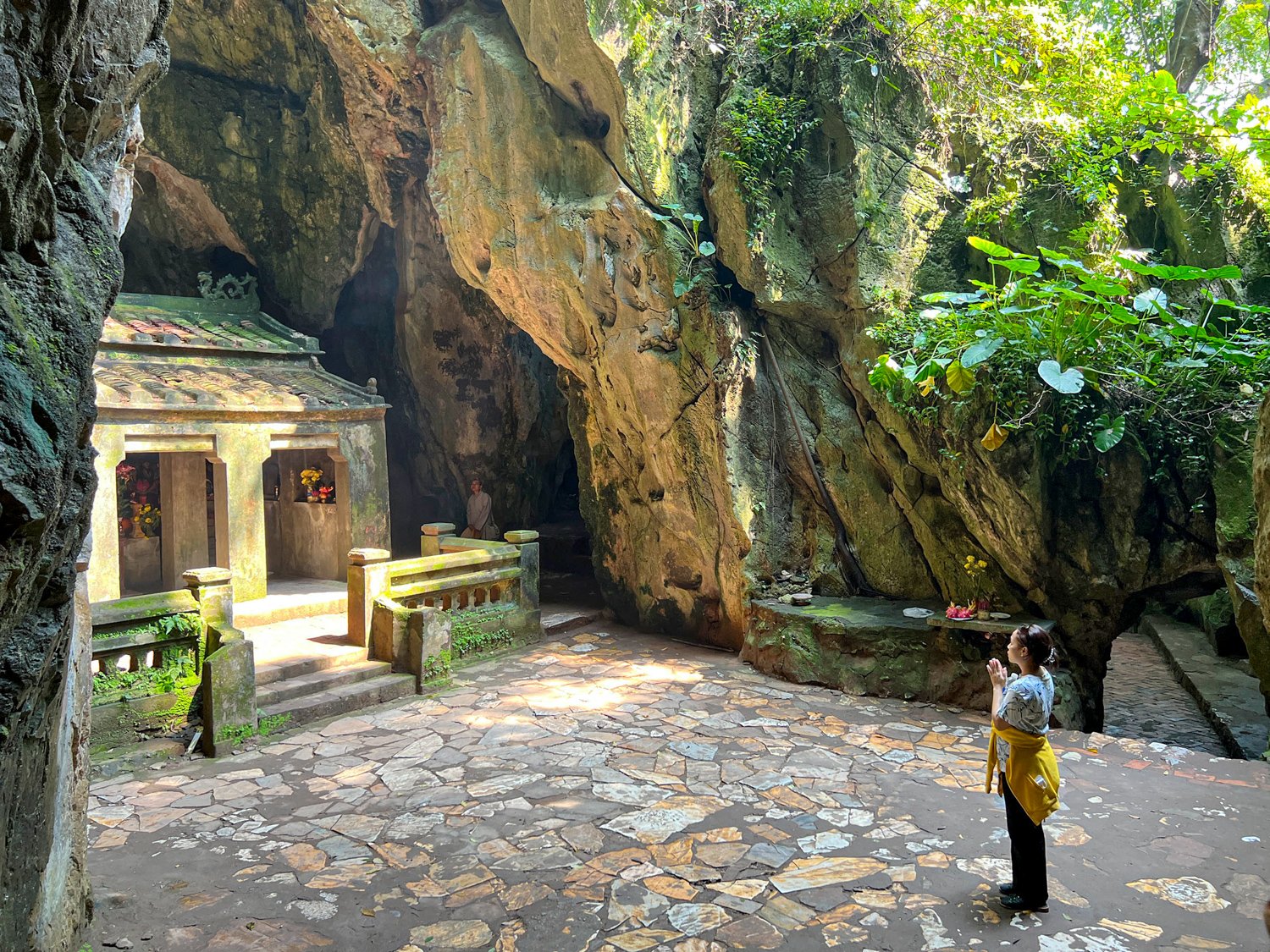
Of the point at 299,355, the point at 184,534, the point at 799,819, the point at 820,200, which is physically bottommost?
the point at 799,819

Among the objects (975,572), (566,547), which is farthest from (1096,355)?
(566,547)

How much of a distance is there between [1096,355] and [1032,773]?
4.88 metres

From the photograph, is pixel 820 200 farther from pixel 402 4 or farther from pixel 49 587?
Result: pixel 49 587

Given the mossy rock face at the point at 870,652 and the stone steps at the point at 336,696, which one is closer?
the stone steps at the point at 336,696

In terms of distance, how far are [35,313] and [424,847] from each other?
490 centimetres

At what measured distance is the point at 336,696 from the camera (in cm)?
912

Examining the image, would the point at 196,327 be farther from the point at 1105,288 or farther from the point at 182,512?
the point at 1105,288

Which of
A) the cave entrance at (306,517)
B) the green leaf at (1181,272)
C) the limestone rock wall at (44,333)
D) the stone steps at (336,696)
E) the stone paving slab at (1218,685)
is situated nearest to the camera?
the limestone rock wall at (44,333)

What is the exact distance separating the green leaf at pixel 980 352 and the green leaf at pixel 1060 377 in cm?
44

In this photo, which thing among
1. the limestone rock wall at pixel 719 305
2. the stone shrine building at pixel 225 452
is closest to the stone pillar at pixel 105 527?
the stone shrine building at pixel 225 452

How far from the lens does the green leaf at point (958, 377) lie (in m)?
8.38

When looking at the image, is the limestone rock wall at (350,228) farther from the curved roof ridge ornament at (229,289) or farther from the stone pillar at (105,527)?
the stone pillar at (105,527)

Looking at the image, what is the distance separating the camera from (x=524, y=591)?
39.3ft

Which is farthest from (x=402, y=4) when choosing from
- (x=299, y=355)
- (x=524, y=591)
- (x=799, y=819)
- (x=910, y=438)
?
(x=799, y=819)
